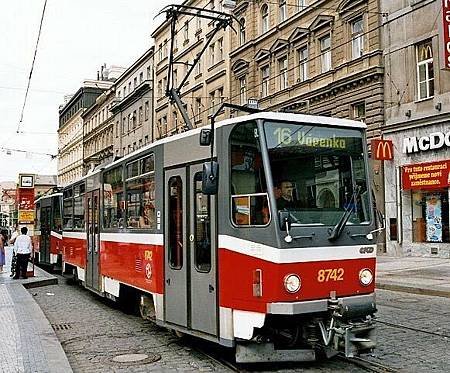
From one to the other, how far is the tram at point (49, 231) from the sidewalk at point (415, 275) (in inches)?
403

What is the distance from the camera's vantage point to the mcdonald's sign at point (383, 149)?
84.3 ft

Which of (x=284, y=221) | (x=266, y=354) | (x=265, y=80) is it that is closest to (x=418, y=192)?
(x=265, y=80)

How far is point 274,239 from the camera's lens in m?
6.80

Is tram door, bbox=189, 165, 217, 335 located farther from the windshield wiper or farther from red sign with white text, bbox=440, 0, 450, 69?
red sign with white text, bbox=440, 0, 450, 69

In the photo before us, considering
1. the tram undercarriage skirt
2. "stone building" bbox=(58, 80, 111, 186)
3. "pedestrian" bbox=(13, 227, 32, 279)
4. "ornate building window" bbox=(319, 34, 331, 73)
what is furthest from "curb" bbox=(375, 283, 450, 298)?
"stone building" bbox=(58, 80, 111, 186)

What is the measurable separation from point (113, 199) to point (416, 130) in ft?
52.2

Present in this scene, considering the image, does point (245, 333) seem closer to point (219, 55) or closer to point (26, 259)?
point (26, 259)

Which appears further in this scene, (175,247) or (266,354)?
(175,247)

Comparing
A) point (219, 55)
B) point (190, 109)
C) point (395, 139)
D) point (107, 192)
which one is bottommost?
point (107, 192)

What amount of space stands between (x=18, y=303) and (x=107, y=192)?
3063 mm

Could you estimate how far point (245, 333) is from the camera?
7051mm

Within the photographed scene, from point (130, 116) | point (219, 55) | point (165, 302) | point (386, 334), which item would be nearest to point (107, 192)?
point (165, 302)

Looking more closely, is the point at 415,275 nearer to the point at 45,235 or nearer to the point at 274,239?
the point at 274,239

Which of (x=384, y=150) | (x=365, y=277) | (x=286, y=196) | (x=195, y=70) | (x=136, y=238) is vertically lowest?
(x=365, y=277)
